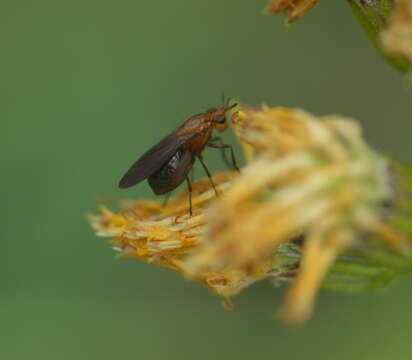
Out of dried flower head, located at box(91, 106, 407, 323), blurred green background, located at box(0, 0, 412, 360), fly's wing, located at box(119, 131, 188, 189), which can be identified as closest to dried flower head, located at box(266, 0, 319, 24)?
dried flower head, located at box(91, 106, 407, 323)

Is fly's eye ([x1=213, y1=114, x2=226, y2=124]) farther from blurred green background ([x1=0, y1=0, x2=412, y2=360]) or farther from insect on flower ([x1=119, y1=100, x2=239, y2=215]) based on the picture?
blurred green background ([x1=0, y1=0, x2=412, y2=360])

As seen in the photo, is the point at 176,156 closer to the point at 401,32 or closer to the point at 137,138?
the point at 401,32

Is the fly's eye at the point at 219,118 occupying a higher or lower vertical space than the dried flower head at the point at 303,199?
higher

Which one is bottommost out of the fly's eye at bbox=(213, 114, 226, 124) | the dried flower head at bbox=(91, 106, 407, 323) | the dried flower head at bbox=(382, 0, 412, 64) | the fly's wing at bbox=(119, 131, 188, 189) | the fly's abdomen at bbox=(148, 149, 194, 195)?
the dried flower head at bbox=(91, 106, 407, 323)

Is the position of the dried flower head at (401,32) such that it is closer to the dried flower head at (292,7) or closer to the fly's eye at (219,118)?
the dried flower head at (292,7)

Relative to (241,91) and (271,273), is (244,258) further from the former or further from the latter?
(241,91)

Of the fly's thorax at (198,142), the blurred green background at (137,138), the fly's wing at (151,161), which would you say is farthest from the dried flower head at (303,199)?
the blurred green background at (137,138)
